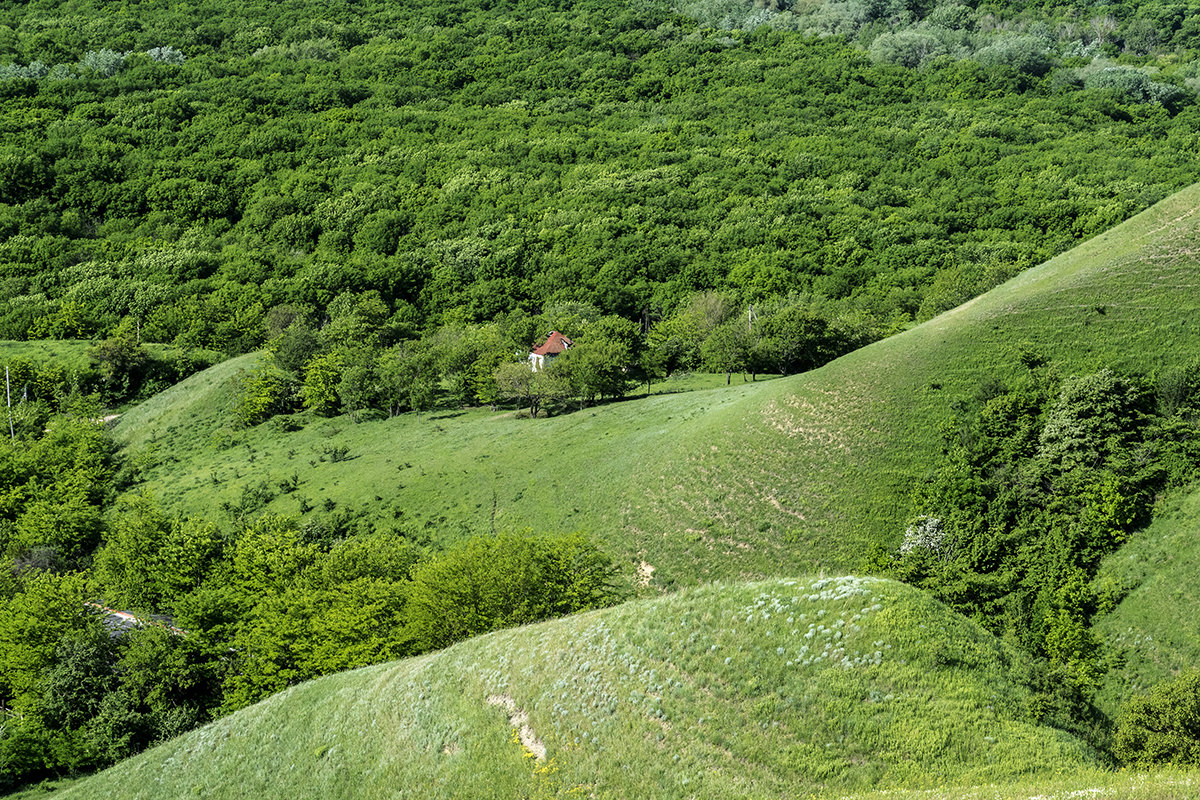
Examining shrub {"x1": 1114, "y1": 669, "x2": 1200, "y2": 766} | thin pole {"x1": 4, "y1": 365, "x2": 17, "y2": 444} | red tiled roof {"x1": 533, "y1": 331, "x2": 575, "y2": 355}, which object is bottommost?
thin pole {"x1": 4, "y1": 365, "x2": 17, "y2": 444}

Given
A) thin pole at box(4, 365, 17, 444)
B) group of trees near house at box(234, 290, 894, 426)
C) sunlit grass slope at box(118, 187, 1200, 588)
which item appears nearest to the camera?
sunlit grass slope at box(118, 187, 1200, 588)

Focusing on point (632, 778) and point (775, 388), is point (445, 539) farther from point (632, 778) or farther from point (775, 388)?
point (632, 778)

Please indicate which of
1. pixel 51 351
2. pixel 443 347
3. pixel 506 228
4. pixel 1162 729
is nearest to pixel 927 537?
pixel 1162 729

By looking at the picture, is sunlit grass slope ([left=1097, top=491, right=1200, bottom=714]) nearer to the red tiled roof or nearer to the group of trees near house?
A: the group of trees near house

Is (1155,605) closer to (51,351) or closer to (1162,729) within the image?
(1162,729)

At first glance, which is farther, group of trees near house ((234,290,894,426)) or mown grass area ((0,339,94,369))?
mown grass area ((0,339,94,369))

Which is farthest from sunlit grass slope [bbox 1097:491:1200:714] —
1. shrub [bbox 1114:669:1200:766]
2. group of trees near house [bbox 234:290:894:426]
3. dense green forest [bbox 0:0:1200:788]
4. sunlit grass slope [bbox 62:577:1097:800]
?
group of trees near house [bbox 234:290:894:426]

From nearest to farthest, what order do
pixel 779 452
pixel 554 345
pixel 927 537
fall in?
pixel 927 537 → pixel 779 452 → pixel 554 345
